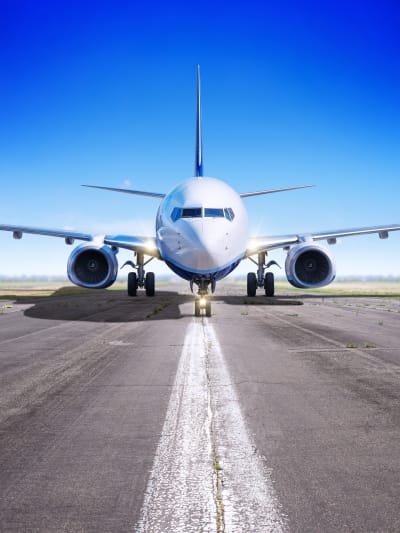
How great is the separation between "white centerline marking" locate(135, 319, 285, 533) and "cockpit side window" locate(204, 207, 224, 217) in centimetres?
1071

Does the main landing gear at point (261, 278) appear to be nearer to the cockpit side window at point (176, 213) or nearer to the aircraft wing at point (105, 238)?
the aircraft wing at point (105, 238)

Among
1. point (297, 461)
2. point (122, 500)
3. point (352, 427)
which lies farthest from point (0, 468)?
point (352, 427)

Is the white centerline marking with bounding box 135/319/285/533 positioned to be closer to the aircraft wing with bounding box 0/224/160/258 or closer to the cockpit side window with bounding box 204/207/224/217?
the cockpit side window with bounding box 204/207/224/217

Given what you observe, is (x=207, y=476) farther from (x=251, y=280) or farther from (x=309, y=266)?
(x=251, y=280)

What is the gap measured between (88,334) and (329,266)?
508 inches

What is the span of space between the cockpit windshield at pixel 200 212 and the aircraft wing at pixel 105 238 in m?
5.26

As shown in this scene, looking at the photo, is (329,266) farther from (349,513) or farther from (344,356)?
(349,513)

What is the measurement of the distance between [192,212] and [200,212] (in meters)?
0.29

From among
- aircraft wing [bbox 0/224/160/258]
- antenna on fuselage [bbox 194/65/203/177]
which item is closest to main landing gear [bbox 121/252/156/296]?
aircraft wing [bbox 0/224/160/258]

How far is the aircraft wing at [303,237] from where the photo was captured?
22.1 m

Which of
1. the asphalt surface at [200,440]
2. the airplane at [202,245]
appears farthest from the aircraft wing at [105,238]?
the asphalt surface at [200,440]

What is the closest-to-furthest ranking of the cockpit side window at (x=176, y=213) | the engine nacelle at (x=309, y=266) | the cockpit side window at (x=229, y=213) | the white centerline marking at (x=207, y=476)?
1. the white centerline marking at (x=207, y=476)
2. the cockpit side window at (x=176, y=213)
3. the cockpit side window at (x=229, y=213)
4. the engine nacelle at (x=309, y=266)

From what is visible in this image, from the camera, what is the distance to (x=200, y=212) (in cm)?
1564

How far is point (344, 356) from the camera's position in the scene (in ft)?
26.1
